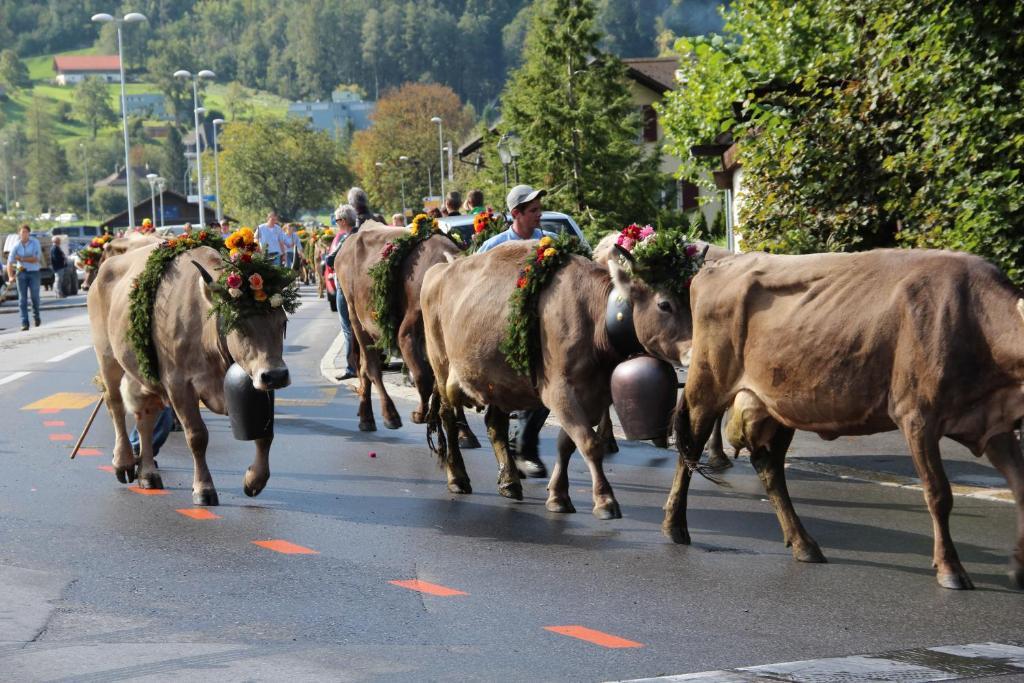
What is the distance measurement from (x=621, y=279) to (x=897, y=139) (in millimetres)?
5240

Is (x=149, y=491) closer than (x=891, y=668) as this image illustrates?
No

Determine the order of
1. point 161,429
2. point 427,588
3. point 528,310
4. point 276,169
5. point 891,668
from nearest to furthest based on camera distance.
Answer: point 891,668
point 427,588
point 528,310
point 161,429
point 276,169

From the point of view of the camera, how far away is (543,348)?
31.6ft

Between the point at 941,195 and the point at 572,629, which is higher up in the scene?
the point at 941,195

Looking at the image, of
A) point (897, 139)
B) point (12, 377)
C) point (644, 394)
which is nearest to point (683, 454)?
point (644, 394)

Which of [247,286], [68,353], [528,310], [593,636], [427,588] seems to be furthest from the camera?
[68,353]

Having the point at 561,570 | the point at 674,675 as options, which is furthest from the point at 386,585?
the point at 674,675

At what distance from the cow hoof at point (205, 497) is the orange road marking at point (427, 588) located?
8.76ft

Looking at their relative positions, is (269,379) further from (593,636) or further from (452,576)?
(593,636)

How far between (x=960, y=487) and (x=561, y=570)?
3815mm

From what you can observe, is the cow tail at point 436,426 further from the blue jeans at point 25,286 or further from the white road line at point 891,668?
the blue jeans at point 25,286

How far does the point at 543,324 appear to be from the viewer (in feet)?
31.4

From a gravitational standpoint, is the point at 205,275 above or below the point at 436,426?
above

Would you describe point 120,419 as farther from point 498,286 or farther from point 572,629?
point 572,629
